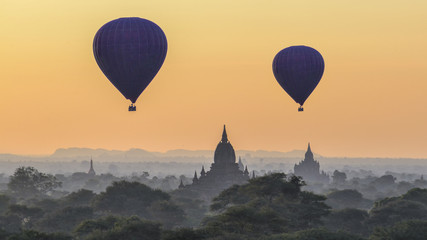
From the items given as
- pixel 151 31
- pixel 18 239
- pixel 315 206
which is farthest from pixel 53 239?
pixel 315 206

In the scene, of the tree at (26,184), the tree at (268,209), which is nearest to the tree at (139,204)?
the tree at (268,209)

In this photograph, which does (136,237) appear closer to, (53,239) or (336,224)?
(53,239)

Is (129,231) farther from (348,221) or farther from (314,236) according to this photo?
(348,221)

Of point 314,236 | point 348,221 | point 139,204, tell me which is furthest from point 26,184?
point 314,236

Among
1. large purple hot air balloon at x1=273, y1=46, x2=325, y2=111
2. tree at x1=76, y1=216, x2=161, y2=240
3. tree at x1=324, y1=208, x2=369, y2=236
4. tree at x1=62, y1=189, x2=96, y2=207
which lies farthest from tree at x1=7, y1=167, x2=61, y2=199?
tree at x1=76, y1=216, x2=161, y2=240

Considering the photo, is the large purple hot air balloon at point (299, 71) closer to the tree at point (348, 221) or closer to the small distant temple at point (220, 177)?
the tree at point (348, 221)

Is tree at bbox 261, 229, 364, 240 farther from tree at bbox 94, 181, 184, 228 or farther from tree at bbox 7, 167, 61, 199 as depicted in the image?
tree at bbox 7, 167, 61, 199
